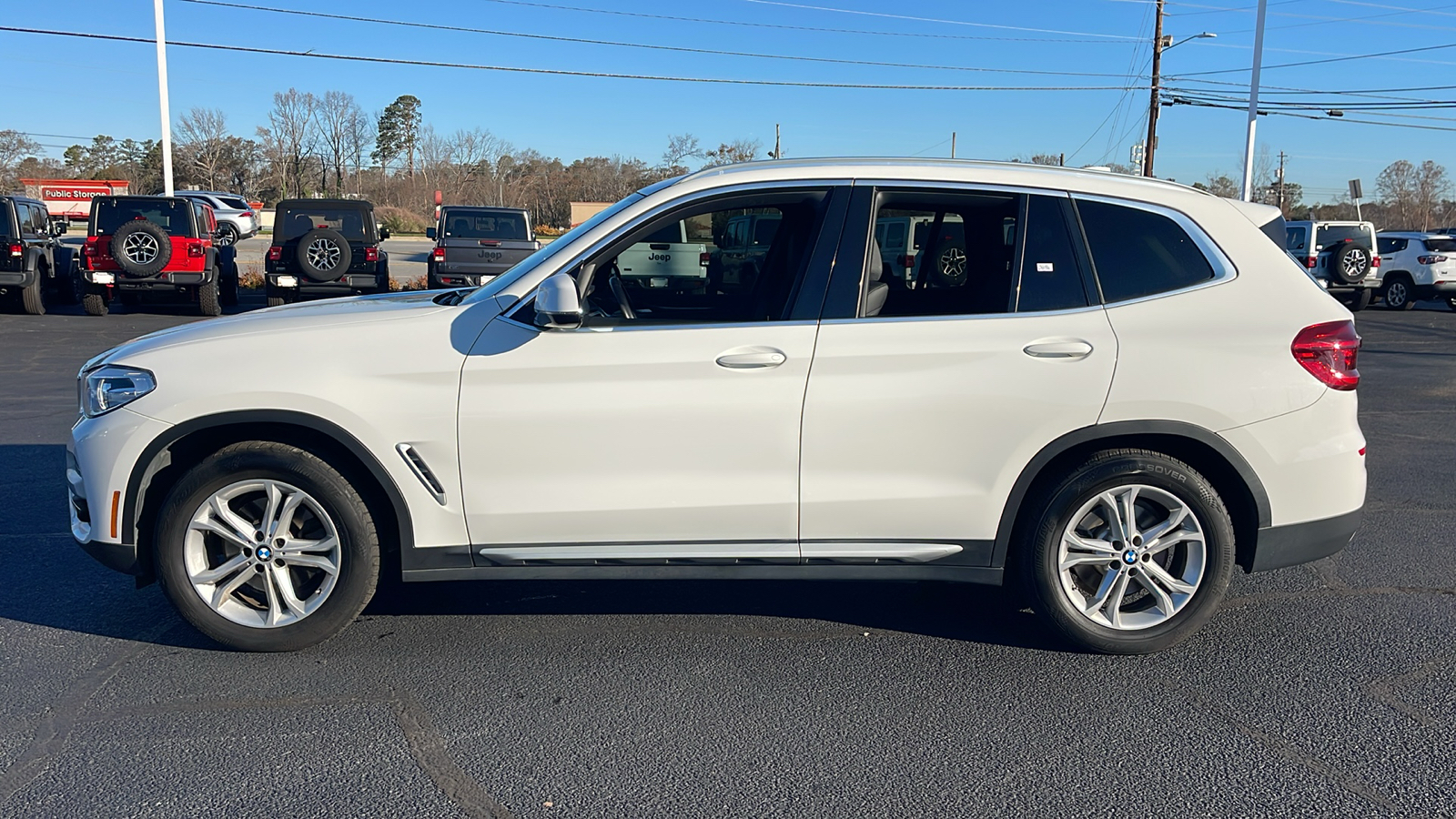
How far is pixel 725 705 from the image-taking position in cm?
368

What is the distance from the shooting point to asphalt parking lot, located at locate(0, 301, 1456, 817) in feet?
10.1

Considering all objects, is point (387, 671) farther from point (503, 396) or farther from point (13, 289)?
point (13, 289)

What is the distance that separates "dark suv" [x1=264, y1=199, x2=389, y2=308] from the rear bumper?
15462mm

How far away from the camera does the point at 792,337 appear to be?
3906 millimetres

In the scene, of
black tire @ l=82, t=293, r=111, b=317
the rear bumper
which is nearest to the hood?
the rear bumper

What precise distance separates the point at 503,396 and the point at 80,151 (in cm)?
11611

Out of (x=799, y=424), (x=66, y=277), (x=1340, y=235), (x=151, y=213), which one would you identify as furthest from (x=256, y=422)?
(x=1340, y=235)

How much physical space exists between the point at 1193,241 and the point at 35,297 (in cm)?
1920

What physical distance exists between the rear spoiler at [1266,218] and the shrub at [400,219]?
54521 millimetres

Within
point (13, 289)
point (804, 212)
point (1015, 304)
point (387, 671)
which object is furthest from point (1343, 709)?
point (13, 289)

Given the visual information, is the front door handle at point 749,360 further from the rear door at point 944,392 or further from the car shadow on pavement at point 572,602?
the car shadow on pavement at point 572,602

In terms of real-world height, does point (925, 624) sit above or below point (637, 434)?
below

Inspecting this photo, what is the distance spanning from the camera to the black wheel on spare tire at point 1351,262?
22.6m

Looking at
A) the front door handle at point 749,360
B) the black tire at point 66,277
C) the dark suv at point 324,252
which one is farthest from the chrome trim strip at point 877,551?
the black tire at point 66,277
